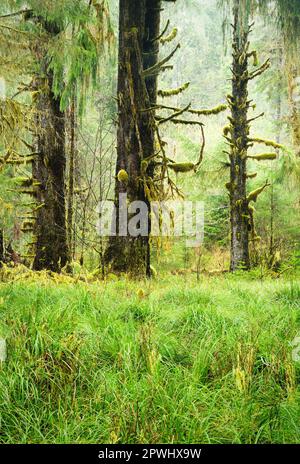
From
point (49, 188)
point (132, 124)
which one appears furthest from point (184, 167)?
point (49, 188)

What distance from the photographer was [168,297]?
4887mm

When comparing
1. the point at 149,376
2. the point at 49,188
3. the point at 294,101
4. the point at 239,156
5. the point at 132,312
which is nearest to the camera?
the point at 149,376

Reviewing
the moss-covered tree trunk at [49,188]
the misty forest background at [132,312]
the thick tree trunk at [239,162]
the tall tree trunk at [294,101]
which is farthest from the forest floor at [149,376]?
the tall tree trunk at [294,101]


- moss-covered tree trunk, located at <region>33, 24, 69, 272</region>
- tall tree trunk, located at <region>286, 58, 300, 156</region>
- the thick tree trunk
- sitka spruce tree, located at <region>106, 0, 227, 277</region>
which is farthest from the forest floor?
tall tree trunk, located at <region>286, 58, 300, 156</region>

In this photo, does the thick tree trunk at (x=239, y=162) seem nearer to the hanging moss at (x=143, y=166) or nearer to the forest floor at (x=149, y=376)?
the hanging moss at (x=143, y=166)

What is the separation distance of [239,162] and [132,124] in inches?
136

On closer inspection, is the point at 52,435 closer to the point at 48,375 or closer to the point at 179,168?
the point at 48,375

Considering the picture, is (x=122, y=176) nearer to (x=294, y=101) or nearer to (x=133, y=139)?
(x=133, y=139)

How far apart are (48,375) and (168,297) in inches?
89.1

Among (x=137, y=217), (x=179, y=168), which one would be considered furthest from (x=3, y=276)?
(x=179, y=168)

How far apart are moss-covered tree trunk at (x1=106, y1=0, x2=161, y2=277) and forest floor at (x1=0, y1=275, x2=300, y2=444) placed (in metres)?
2.52

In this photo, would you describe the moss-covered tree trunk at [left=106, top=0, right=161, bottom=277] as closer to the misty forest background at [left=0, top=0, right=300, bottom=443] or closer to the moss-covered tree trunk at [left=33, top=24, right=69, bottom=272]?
the misty forest background at [left=0, top=0, right=300, bottom=443]

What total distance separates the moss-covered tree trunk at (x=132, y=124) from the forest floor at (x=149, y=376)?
252 centimetres

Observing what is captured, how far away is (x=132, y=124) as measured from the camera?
6.71 meters
